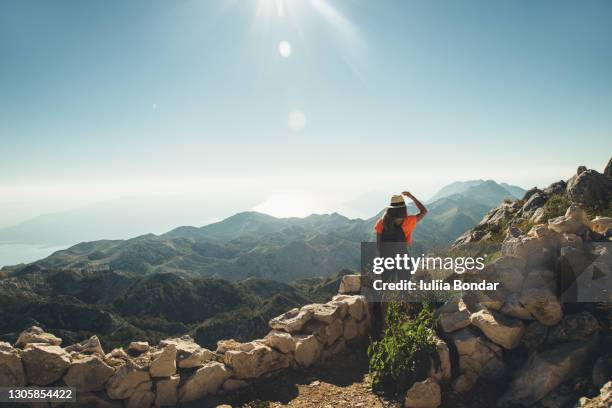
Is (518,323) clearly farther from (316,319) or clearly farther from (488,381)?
(316,319)

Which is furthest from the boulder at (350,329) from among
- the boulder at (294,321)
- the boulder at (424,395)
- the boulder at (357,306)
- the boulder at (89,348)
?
the boulder at (89,348)

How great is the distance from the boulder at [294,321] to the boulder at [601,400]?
8143mm

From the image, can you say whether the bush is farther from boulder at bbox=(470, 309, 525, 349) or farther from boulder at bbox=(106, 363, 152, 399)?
boulder at bbox=(106, 363, 152, 399)

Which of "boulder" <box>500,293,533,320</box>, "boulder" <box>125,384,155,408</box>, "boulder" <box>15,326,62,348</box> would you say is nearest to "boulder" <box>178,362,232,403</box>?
"boulder" <box>125,384,155,408</box>

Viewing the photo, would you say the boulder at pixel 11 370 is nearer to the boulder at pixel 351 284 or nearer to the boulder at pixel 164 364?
the boulder at pixel 164 364

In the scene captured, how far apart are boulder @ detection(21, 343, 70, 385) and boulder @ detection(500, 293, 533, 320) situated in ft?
40.9

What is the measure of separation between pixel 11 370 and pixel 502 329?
43.4ft

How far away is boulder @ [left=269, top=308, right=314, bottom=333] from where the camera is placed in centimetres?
1313

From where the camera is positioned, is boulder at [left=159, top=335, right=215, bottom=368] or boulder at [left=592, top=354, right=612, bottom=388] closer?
boulder at [left=592, top=354, right=612, bottom=388]

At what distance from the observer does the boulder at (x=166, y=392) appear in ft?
33.5

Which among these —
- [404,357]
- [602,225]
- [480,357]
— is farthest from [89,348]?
[602,225]

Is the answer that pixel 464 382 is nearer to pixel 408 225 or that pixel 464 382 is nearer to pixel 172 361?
pixel 408 225

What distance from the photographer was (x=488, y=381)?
9.49 metres

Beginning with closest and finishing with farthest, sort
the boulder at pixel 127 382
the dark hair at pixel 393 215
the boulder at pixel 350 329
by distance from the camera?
the boulder at pixel 127 382 < the dark hair at pixel 393 215 < the boulder at pixel 350 329
